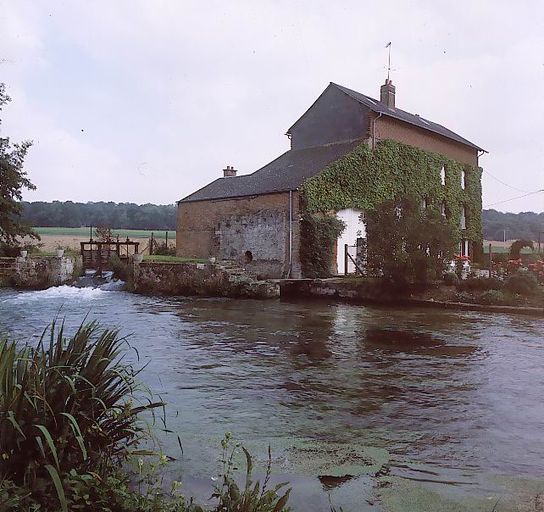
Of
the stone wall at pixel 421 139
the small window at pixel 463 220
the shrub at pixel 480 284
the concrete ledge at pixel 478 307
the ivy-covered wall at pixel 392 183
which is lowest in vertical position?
the concrete ledge at pixel 478 307

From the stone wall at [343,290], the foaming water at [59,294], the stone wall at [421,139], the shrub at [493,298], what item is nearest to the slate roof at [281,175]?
the stone wall at [421,139]

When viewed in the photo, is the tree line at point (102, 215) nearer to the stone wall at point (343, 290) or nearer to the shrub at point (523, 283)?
the stone wall at point (343, 290)

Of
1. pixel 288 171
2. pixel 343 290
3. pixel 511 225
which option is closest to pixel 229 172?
pixel 288 171

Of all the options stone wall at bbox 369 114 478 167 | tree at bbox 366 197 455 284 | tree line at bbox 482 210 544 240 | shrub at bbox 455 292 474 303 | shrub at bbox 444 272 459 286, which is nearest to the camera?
shrub at bbox 455 292 474 303

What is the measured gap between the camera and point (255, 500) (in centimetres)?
285

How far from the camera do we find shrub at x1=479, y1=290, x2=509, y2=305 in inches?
624

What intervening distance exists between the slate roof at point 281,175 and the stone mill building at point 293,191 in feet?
0.22

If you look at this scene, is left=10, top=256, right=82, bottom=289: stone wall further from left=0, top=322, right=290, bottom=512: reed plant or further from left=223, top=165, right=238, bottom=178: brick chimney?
left=0, top=322, right=290, bottom=512: reed plant

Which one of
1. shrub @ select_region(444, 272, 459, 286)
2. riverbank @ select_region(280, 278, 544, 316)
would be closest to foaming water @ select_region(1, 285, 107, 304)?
riverbank @ select_region(280, 278, 544, 316)

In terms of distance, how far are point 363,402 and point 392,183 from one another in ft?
71.9

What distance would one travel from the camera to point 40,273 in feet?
84.3

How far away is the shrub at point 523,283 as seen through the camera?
15852mm

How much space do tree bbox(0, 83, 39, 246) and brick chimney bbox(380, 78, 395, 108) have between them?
21.5 m

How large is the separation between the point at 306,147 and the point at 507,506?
27210 millimetres
